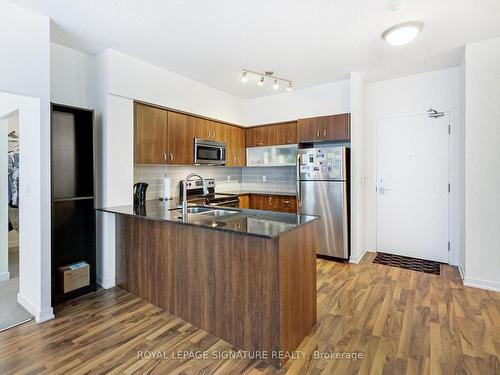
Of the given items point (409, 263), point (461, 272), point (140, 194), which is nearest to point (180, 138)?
point (140, 194)

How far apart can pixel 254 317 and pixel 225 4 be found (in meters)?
2.45

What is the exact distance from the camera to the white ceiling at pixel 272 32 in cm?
224

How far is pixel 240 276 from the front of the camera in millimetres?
1915

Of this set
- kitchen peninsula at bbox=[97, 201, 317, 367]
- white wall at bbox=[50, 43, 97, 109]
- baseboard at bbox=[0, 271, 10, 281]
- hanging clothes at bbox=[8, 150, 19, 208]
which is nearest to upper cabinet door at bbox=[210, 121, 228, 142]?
white wall at bbox=[50, 43, 97, 109]

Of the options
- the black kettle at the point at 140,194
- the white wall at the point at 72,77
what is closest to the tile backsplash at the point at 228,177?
the black kettle at the point at 140,194

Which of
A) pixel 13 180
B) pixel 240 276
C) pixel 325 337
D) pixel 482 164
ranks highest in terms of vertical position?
pixel 482 164

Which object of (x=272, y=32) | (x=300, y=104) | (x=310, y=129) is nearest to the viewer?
(x=272, y=32)

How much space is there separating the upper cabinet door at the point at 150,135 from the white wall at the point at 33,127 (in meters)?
1.02

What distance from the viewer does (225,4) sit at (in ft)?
7.25

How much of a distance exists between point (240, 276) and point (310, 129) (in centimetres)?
302

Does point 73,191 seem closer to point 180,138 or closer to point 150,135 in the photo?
point 150,135

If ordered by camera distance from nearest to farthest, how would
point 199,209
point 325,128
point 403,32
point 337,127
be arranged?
point 403,32 → point 199,209 → point 337,127 → point 325,128

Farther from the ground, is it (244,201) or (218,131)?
(218,131)

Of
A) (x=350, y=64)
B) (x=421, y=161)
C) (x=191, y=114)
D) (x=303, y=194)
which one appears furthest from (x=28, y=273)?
(x=421, y=161)
